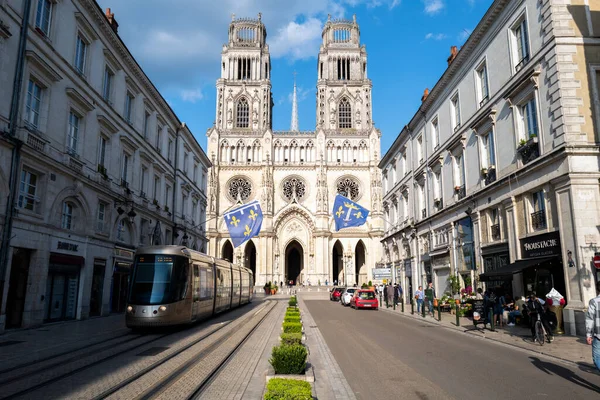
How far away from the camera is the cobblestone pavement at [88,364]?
7.28 metres

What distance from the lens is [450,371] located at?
8.88 m

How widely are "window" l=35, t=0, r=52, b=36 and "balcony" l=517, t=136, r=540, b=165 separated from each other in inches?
783

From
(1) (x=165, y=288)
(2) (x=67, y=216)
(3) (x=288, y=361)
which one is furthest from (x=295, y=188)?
(3) (x=288, y=361)

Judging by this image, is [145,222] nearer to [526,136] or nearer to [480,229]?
→ [480,229]

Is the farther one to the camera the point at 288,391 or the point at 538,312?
the point at 538,312

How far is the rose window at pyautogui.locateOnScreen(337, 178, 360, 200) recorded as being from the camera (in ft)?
216

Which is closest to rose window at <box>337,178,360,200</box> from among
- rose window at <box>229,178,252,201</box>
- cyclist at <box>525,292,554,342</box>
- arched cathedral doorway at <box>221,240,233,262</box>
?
rose window at <box>229,178,252,201</box>

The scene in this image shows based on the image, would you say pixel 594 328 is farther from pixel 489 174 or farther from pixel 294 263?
pixel 294 263

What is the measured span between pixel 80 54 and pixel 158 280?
1237 centimetres

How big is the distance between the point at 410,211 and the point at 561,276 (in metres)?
18.5

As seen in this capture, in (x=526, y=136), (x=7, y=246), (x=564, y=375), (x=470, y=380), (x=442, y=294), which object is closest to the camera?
(x=470, y=380)

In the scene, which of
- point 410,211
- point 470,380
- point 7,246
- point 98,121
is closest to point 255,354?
point 470,380

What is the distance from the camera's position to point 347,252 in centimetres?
6388

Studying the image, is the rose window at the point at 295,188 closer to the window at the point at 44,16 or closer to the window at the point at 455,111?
the window at the point at 455,111
